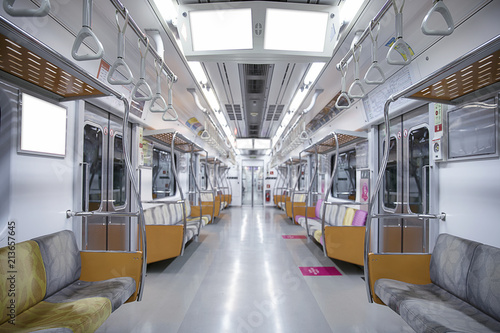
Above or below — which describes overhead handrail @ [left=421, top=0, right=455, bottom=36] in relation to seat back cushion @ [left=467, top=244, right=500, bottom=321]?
above

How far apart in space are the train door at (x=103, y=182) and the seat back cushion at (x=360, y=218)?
3425 millimetres

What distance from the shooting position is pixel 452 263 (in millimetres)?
2229

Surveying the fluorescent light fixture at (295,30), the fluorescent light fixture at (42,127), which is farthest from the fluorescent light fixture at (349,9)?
the fluorescent light fixture at (42,127)

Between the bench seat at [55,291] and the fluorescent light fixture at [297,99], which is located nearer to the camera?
the bench seat at [55,291]

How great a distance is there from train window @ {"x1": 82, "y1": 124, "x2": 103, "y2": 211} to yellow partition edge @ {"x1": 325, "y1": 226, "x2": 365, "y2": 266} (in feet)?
10.5

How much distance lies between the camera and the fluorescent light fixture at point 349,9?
2.48 metres

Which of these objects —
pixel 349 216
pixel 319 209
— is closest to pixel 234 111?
pixel 319 209

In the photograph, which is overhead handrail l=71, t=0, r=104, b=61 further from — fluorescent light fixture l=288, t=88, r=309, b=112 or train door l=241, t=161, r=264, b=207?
train door l=241, t=161, r=264, b=207

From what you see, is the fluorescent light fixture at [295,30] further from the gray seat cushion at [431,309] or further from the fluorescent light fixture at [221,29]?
the gray seat cushion at [431,309]

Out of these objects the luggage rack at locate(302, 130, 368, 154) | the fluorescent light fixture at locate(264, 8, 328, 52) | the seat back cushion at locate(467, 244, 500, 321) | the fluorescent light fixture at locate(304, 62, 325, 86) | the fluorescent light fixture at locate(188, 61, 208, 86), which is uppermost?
the fluorescent light fixture at locate(188, 61, 208, 86)

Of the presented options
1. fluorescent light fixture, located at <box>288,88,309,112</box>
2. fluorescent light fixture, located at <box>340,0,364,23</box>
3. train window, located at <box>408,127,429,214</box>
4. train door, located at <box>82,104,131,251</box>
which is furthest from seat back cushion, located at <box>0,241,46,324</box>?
fluorescent light fixture, located at <box>288,88,309,112</box>

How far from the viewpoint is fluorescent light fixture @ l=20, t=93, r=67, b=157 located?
7.11ft

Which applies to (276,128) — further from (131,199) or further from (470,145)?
(470,145)

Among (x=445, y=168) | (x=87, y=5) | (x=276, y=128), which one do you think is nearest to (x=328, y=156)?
(x=276, y=128)
